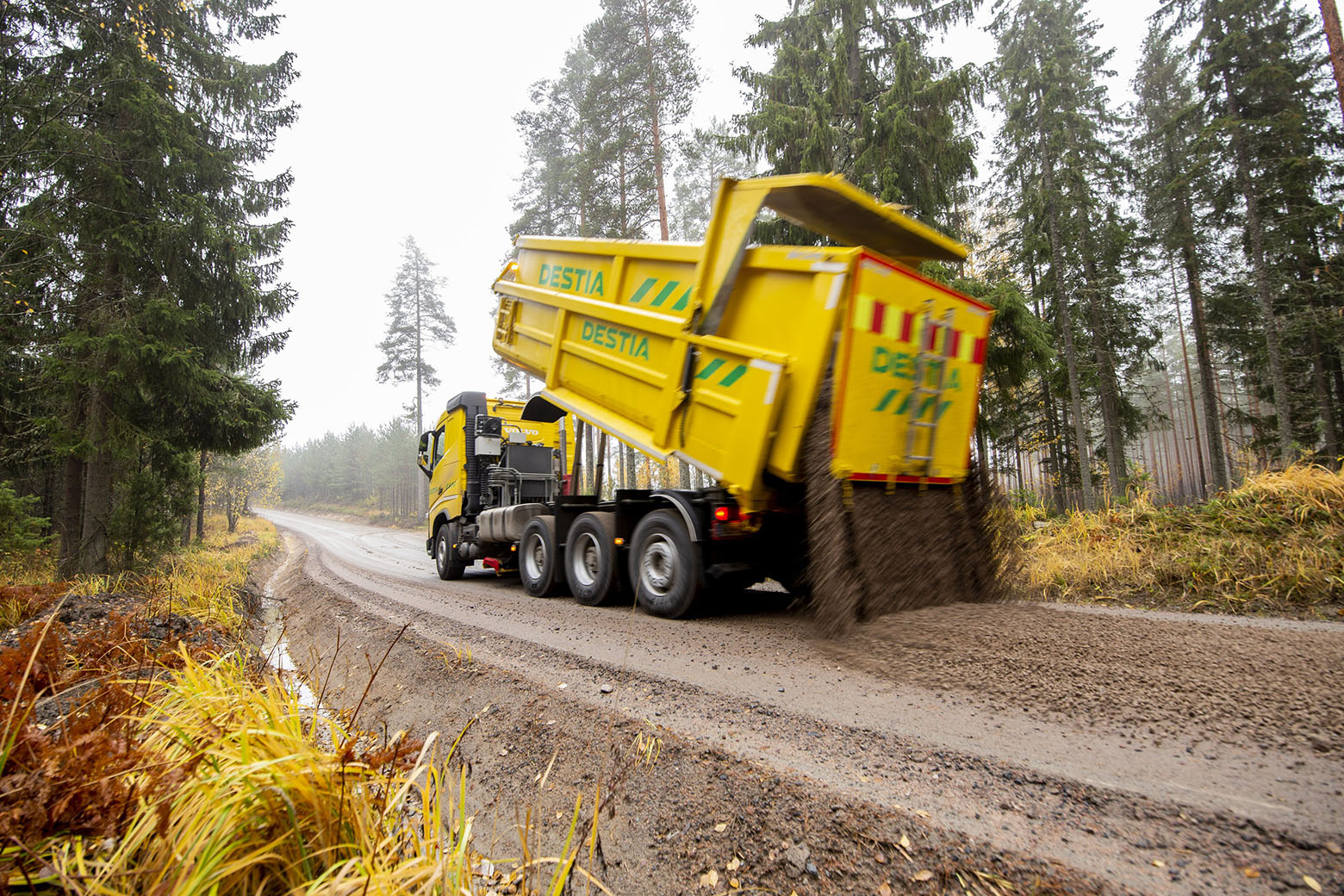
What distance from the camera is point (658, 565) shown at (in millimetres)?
5410

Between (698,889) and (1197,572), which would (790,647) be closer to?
(698,889)

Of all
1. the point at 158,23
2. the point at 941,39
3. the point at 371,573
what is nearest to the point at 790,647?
the point at 371,573

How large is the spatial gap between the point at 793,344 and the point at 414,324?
34000 millimetres

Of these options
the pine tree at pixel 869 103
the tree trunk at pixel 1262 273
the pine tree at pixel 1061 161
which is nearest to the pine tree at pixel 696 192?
the pine tree at pixel 1061 161

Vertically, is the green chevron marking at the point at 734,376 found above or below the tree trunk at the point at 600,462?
above

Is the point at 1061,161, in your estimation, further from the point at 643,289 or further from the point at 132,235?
the point at 132,235

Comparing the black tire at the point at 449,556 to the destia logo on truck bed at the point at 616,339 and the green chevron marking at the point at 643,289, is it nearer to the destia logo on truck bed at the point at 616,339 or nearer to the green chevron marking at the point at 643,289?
the destia logo on truck bed at the point at 616,339

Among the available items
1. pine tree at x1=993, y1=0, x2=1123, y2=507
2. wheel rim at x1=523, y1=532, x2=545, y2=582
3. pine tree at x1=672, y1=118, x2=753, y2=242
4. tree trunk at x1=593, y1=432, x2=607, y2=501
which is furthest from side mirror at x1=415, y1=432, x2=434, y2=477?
pine tree at x1=672, y1=118, x2=753, y2=242

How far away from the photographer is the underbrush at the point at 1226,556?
15.2 ft

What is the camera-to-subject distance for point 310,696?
12.9 ft

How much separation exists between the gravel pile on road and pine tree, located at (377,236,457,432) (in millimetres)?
33793

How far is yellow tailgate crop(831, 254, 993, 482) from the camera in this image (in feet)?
13.0

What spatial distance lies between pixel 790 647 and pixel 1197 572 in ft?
13.4

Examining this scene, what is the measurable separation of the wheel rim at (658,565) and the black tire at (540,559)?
5.59 ft
